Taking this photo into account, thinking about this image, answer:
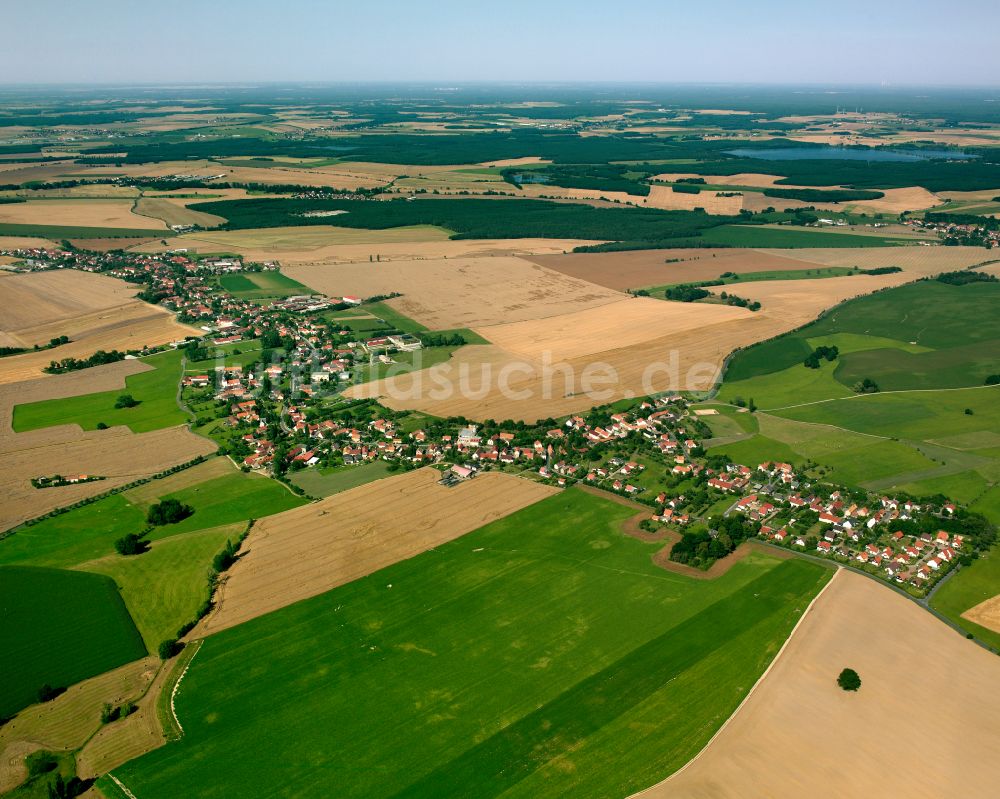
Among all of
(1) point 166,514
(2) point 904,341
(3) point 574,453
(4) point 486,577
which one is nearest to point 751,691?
(4) point 486,577

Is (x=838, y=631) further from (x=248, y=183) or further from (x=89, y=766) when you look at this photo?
(x=248, y=183)

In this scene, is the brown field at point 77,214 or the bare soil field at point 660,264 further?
the brown field at point 77,214

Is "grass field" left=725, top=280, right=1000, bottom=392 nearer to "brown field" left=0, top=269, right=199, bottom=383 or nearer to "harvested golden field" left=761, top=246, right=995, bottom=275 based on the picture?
"harvested golden field" left=761, top=246, right=995, bottom=275

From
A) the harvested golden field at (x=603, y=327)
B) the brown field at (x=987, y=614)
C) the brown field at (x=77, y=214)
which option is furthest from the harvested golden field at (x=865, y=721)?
the brown field at (x=77, y=214)

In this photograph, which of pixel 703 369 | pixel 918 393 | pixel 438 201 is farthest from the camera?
pixel 438 201

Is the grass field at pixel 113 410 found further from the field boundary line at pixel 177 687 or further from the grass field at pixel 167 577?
the field boundary line at pixel 177 687

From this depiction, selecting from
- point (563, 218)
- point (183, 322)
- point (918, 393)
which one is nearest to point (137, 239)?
point (183, 322)
